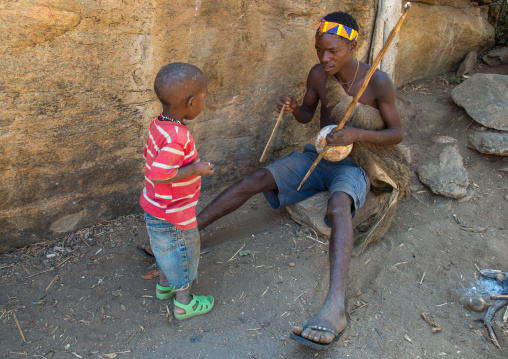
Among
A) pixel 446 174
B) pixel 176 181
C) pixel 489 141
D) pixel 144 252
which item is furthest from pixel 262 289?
pixel 489 141

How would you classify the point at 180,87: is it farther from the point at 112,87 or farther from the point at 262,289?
the point at 262,289

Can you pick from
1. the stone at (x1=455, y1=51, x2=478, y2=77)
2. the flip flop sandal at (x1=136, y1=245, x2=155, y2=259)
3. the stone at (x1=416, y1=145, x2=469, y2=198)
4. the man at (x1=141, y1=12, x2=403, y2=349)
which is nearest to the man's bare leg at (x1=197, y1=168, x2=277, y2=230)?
the man at (x1=141, y1=12, x2=403, y2=349)

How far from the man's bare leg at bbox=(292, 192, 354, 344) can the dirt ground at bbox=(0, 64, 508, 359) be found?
157 mm

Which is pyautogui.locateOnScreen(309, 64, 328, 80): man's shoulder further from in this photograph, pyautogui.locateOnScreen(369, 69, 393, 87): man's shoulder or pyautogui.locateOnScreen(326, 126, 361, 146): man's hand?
pyautogui.locateOnScreen(326, 126, 361, 146): man's hand

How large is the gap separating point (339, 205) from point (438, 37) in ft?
9.24

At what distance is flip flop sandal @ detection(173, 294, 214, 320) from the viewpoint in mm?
2324

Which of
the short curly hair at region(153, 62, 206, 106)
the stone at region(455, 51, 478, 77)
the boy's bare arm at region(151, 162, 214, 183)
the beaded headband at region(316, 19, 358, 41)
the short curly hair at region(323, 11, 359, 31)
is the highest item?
the short curly hair at region(323, 11, 359, 31)

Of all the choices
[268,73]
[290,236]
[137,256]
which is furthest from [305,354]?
[268,73]

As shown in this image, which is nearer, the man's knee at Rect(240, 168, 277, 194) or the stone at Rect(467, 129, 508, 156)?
the man's knee at Rect(240, 168, 277, 194)

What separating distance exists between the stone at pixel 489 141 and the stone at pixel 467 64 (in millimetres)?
1106

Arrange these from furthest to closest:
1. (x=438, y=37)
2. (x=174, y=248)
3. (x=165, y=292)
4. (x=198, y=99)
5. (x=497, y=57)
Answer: (x=497, y=57)
(x=438, y=37)
(x=165, y=292)
(x=174, y=248)
(x=198, y=99)

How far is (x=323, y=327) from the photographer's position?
207 cm

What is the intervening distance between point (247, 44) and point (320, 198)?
4.09 ft

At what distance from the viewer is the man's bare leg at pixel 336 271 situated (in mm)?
2053
